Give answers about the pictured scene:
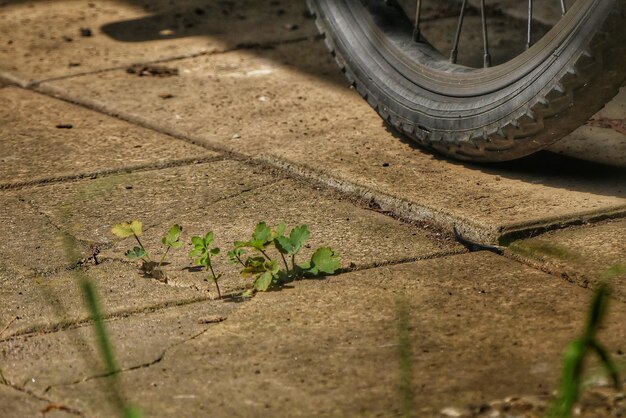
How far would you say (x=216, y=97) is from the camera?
3393mm

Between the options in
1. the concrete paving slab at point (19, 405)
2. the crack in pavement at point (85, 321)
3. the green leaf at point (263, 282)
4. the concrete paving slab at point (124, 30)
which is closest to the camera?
the concrete paving slab at point (19, 405)

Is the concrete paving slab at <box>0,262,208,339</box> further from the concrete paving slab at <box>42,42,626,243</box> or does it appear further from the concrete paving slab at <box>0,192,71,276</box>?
the concrete paving slab at <box>42,42,626,243</box>

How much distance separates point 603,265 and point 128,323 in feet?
2.82

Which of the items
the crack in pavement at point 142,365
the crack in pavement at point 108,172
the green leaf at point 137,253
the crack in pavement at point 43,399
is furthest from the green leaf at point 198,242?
the crack in pavement at point 108,172

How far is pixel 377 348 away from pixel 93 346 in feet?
1.50

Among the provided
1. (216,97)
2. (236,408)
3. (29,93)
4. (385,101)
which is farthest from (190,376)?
(29,93)

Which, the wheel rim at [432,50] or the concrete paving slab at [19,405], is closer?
the concrete paving slab at [19,405]

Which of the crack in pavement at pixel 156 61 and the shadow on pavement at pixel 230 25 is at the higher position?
the shadow on pavement at pixel 230 25

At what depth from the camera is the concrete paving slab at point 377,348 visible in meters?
1.72

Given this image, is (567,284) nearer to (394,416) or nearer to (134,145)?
(394,416)

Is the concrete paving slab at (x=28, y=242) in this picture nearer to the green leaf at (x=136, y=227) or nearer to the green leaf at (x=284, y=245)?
the green leaf at (x=136, y=227)

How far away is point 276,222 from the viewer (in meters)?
2.48

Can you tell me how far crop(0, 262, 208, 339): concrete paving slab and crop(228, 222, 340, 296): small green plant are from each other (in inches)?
4.2

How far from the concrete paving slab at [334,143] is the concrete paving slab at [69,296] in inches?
24.1
